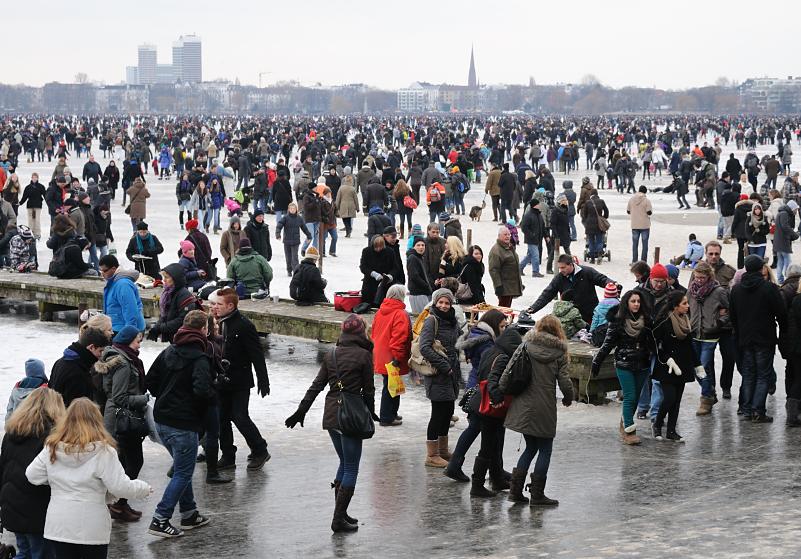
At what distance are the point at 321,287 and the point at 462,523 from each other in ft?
21.8

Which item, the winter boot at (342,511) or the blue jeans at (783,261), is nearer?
the winter boot at (342,511)

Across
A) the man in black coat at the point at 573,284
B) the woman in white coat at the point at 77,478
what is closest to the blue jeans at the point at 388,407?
the man in black coat at the point at 573,284

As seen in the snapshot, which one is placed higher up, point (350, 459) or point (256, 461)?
point (350, 459)

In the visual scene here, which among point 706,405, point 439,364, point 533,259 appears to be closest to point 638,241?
point 533,259

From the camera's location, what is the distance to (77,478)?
6000 millimetres

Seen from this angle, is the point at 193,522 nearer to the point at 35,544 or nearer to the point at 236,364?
the point at 236,364

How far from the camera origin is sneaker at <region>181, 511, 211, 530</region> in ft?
25.5

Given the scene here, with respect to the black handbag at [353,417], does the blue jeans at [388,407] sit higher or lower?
lower

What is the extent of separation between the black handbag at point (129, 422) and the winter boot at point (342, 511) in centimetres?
126

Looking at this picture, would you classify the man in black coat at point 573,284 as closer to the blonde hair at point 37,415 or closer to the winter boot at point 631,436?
the winter boot at point 631,436

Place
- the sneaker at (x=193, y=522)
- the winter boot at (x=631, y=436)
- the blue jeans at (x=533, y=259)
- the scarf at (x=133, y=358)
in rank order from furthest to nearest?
the blue jeans at (x=533, y=259)
the winter boot at (x=631, y=436)
the scarf at (x=133, y=358)
the sneaker at (x=193, y=522)

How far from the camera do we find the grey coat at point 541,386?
8.04 m

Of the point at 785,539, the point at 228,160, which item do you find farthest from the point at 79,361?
the point at 228,160

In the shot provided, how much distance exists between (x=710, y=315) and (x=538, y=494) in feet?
11.2
